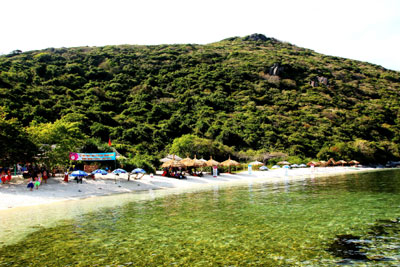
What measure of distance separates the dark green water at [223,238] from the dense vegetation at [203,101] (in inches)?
707

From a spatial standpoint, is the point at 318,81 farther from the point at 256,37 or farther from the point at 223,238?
the point at 223,238

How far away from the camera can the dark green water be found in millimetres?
8484

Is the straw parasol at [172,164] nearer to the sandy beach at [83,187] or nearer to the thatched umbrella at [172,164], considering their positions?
the thatched umbrella at [172,164]

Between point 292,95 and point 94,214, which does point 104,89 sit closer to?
point 292,95

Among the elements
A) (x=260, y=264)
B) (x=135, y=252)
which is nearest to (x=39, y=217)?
(x=135, y=252)

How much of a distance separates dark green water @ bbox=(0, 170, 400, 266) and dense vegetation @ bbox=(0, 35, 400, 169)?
59.0 ft

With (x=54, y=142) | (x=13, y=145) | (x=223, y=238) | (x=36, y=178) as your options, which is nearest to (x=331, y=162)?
(x=54, y=142)

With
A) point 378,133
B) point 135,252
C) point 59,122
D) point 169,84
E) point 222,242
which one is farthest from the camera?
point 169,84

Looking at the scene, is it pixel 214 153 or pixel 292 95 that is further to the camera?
pixel 292 95

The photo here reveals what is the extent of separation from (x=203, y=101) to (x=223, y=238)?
2839 inches

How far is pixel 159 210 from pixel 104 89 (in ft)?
228

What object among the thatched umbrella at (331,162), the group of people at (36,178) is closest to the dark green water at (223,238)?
the group of people at (36,178)

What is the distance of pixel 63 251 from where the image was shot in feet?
32.1

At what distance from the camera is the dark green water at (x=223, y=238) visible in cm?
848
